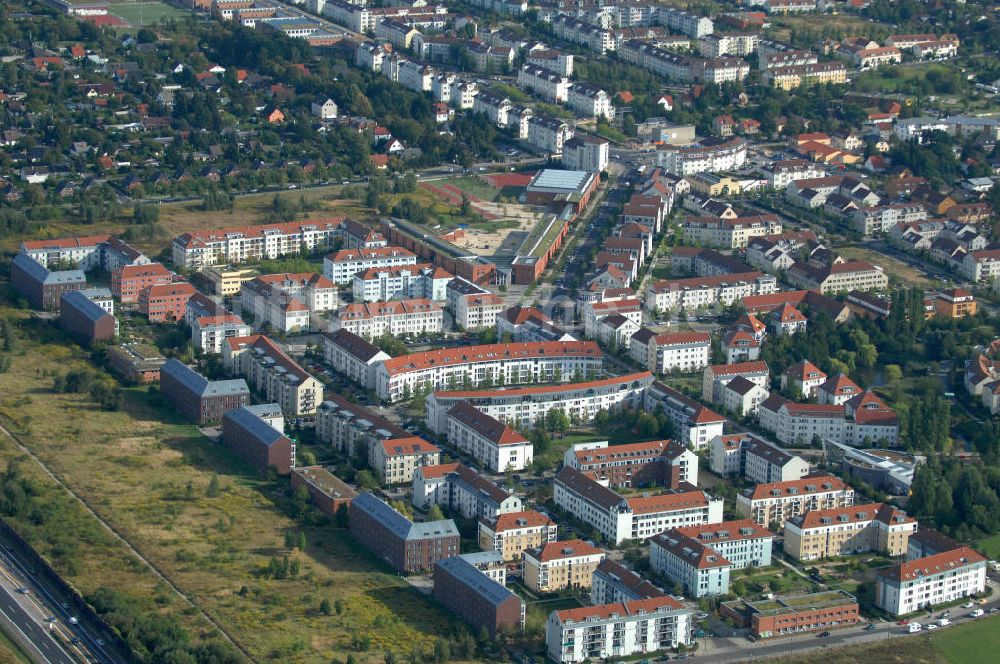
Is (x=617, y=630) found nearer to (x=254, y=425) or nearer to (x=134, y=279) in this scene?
(x=254, y=425)

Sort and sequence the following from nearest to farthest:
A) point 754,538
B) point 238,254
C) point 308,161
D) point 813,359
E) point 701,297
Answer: point 754,538 < point 813,359 < point 701,297 < point 238,254 < point 308,161

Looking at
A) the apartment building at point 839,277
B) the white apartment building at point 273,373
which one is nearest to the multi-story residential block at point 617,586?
the white apartment building at point 273,373

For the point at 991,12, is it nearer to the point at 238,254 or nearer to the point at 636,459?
the point at 238,254

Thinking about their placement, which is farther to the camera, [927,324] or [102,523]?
[927,324]

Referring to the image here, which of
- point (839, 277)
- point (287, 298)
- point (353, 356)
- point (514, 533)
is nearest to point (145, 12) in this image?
point (287, 298)

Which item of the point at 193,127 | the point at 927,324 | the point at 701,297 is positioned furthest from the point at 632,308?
the point at 193,127

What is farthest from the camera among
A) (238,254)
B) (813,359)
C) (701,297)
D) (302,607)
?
(238,254)
